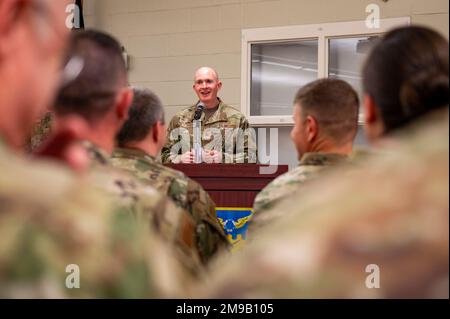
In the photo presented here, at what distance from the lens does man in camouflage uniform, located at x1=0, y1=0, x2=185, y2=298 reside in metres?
0.50

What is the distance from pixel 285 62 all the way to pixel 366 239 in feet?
14.8

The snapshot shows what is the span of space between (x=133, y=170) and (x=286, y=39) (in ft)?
11.9

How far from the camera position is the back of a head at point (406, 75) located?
652 millimetres

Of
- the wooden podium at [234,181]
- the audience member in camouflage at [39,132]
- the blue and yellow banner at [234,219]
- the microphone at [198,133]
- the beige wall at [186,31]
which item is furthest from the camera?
the beige wall at [186,31]

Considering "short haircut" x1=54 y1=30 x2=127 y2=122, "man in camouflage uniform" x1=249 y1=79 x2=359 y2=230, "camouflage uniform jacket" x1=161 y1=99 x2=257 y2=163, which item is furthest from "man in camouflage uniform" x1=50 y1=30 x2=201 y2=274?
"camouflage uniform jacket" x1=161 y1=99 x2=257 y2=163

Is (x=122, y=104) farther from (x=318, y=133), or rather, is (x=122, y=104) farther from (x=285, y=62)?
(x=285, y=62)

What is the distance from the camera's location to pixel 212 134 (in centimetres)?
385

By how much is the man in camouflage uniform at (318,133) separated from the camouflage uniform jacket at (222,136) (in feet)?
7.27

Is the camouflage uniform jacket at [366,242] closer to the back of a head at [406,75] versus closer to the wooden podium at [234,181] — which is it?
the back of a head at [406,75]

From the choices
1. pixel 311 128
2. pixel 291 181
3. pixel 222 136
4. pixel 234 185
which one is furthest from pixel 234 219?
pixel 311 128

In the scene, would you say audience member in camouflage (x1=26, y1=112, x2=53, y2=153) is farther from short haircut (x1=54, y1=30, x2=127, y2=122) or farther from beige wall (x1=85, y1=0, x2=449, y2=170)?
beige wall (x1=85, y1=0, x2=449, y2=170)

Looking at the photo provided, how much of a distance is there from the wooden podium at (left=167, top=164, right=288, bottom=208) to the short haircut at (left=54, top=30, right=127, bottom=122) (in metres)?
2.07

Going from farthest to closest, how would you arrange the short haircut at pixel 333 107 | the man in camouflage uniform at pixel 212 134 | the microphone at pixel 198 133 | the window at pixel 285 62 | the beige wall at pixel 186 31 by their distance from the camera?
the beige wall at pixel 186 31
the window at pixel 285 62
the man in camouflage uniform at pixel 212 134
the microphone at pixel 198 133
the short haircut at pixel 333 107

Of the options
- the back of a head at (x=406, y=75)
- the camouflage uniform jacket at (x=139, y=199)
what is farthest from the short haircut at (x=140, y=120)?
the back of a head at (x=406, y=75)
